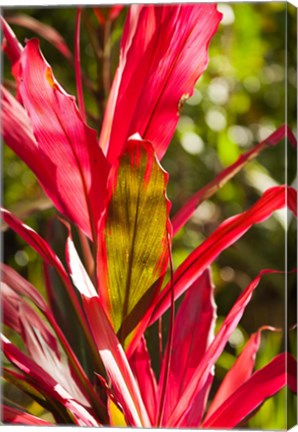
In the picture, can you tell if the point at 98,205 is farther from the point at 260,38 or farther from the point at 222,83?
the point at 260,38

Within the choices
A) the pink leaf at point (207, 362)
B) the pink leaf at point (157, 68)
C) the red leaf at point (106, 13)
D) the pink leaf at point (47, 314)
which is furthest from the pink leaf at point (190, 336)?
the red leaf at point (106, 13)

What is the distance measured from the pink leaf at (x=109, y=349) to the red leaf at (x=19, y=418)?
0.15 m

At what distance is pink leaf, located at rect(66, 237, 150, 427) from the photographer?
1368mm

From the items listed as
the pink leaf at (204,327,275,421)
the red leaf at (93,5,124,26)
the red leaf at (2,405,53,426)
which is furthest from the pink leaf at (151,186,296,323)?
the red leaf at (93,5,124,26)

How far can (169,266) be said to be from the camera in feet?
4.52

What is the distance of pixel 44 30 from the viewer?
1511 mm

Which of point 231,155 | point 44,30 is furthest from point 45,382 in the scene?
point 44,30

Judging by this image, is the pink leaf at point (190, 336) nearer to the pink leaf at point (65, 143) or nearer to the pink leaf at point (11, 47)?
the pink leaf at point (65, 143)

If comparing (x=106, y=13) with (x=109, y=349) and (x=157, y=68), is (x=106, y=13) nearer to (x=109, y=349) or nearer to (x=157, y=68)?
(x=157, y=68)

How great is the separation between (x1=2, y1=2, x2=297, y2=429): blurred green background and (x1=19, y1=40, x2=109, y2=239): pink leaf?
0.24 ft

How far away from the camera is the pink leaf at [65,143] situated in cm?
A: 138

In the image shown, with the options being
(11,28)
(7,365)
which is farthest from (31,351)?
(11,28)

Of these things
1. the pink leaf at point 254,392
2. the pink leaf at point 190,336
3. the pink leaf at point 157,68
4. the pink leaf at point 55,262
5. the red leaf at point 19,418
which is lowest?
the red leaf at point 19,418

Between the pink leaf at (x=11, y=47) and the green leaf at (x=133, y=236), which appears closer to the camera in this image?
the green leaf at (x=133, y=236)
